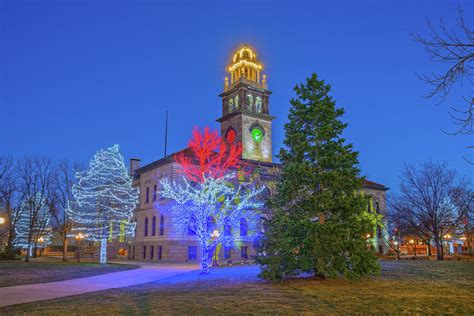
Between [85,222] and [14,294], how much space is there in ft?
65.6

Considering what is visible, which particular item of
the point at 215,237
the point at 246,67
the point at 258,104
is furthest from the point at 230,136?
the point at 215,237

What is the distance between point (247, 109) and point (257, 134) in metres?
3.72

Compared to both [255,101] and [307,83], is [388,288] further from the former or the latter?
[255,101]

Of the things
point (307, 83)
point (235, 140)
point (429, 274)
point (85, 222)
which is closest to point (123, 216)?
point (85, 222)

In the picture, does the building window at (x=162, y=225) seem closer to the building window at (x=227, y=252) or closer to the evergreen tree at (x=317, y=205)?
the building window at (x=227, y=252)

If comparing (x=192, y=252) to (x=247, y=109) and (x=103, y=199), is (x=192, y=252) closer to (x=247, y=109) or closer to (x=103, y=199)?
(x=103, y=199)

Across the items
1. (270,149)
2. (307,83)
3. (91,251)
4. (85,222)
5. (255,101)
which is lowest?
(91,251)

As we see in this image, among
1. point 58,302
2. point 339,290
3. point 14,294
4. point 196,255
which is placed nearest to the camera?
point 58,302

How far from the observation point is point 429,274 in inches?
680

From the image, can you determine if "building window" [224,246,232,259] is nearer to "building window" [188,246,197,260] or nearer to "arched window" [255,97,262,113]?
"building window" [188,246,197,260]

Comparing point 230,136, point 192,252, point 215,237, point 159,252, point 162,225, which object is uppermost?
point 230,136

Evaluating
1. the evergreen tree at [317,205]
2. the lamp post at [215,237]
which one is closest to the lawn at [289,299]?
the evergreen tree at [317,205]

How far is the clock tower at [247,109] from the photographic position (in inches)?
2002

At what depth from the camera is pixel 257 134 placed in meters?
51.7
